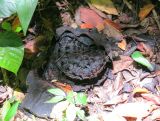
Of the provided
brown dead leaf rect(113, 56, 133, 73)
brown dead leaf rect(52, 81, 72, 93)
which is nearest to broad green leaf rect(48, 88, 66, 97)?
brown dead leaf rect(52, 81, 72, 93)

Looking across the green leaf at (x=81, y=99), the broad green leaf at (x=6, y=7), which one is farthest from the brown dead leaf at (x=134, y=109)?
the broad green leaf at (x=6, y=7)

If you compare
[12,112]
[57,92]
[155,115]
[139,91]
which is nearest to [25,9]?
[57,92]

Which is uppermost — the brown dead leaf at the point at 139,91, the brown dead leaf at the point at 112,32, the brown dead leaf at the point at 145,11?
the brown dead leaf at the point at 145,11

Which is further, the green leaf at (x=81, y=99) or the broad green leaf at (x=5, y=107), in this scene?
the broad green leaf at (x=5, y=107)

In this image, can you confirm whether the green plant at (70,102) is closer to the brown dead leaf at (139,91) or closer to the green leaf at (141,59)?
the brown dead leaf at (139,91)

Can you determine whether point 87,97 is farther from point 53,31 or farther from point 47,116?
point 53,31

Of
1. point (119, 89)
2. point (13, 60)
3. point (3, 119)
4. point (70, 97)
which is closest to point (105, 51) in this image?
point (119, 89)

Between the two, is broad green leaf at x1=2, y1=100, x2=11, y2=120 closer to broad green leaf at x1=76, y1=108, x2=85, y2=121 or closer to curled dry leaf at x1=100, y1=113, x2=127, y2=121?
broad green leaf at x1=76, y1=108, x2=85, y2=121
